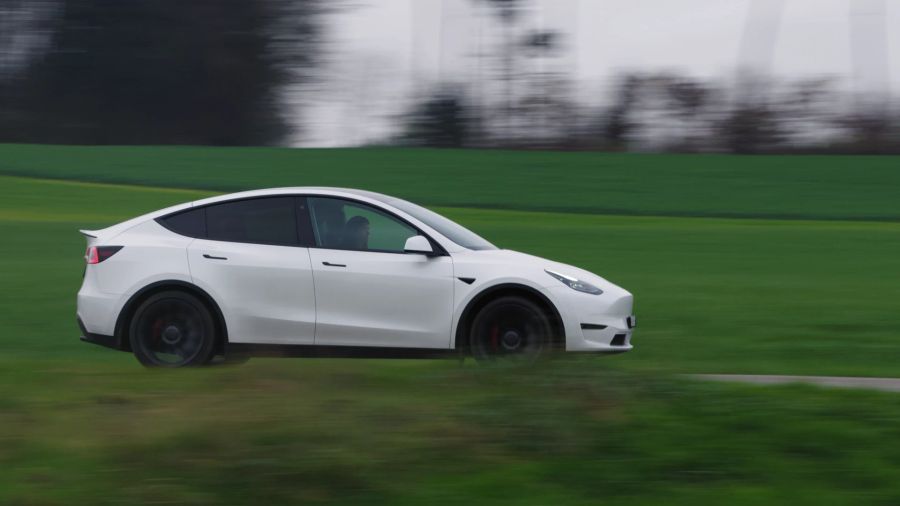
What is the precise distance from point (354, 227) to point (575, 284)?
1734 mm

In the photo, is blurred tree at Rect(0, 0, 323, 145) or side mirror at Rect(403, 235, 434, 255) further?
blurred tree at Rect(0, 0, 323, 145)

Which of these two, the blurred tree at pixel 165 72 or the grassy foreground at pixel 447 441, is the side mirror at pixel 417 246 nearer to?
the grassy foreground at pixel 447 441

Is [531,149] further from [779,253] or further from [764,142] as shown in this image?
[779,253]

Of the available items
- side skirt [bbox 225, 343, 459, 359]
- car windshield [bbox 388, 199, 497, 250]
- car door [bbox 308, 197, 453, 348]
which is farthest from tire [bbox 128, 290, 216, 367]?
car windshield [bbox 388, 199, 497, 250]

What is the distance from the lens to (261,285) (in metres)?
8.90

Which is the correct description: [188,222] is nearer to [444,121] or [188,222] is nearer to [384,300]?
[384,300]

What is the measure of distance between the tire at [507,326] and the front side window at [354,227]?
832 millimetres

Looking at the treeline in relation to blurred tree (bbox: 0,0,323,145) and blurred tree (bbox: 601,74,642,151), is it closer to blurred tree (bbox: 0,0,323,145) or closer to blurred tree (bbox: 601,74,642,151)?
blurred tree (bbox: 601,74,642,151)

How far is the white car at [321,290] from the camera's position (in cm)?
880

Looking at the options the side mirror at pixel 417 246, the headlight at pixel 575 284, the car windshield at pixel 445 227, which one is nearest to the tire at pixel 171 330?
the side mirror at pixel 417 246

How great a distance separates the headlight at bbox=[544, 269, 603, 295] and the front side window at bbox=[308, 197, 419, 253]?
111 cm

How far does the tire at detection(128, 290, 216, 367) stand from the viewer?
8984mm

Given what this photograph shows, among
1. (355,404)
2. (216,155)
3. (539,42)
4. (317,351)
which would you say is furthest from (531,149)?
(355,404)

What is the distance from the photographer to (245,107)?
163 feet
